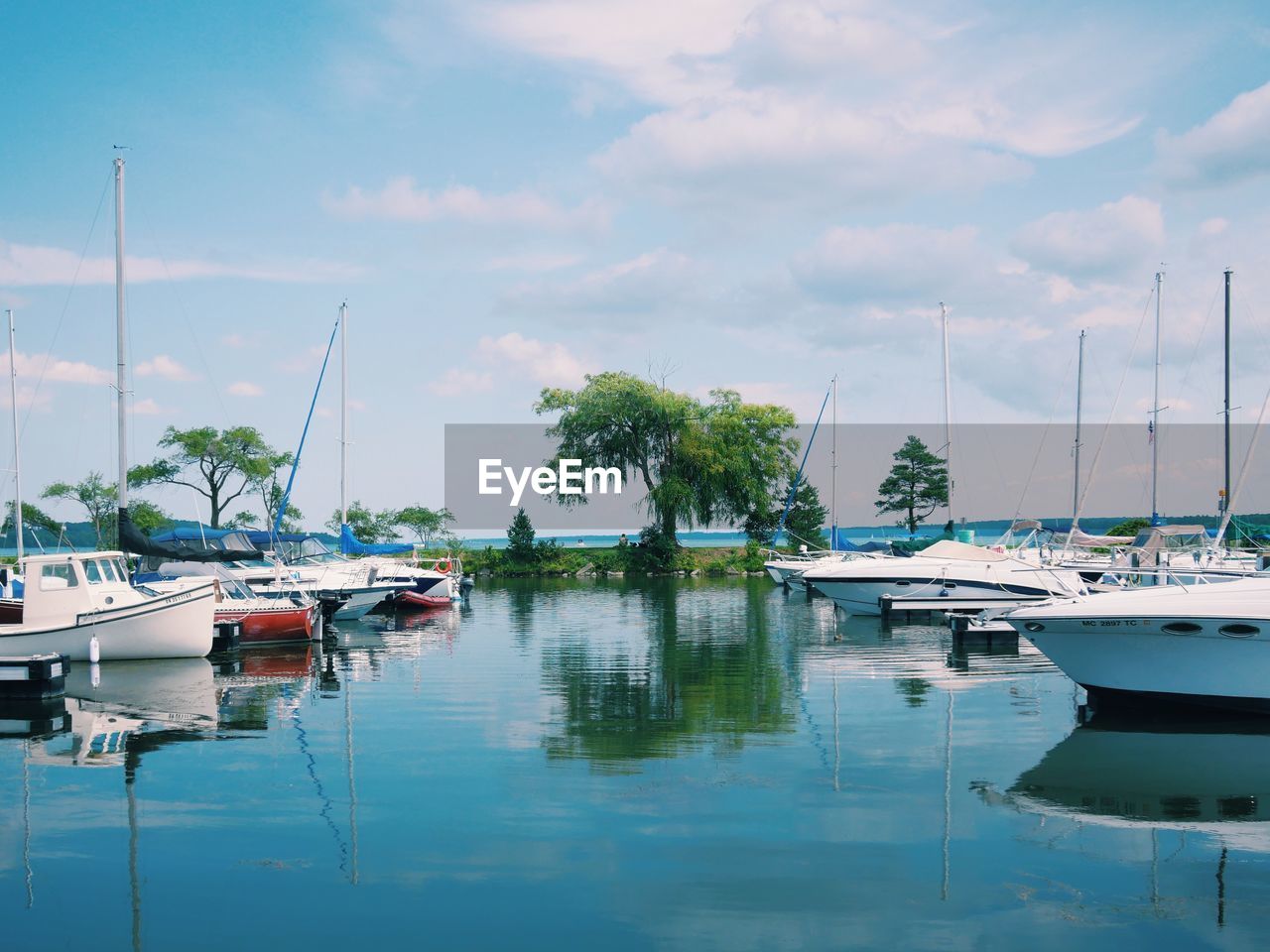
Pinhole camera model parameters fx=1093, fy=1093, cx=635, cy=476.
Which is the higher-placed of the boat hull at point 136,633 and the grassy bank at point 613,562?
the boat hull at point 136,633

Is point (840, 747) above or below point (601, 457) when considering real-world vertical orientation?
below

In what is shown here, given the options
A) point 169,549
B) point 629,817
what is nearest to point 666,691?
point 629,817

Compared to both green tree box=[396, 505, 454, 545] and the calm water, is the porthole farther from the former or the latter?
green tree box=[396, 505, 454, 545]

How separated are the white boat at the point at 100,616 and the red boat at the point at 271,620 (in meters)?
3.40

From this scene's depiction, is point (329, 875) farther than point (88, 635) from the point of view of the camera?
No

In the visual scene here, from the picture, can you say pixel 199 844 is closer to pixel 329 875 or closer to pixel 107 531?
pixel 329 875

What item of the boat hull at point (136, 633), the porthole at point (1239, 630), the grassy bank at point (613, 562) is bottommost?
the grassy bank at point (613, 562)

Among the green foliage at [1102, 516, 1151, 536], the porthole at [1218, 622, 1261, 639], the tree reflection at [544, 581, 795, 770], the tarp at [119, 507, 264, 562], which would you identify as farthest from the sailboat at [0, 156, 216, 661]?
the green foliage at [1102, 516, 1151, 536]

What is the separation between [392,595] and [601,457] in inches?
1335

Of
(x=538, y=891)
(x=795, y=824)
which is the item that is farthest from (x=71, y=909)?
(x=795, y=824)

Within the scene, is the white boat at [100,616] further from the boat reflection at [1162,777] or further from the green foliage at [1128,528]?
the green foliage at [1128,528]

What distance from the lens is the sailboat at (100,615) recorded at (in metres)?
21.9

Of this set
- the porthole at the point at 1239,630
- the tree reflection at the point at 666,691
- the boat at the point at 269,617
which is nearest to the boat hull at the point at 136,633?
the boat at the point at 269,617

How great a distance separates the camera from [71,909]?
8766 mm
